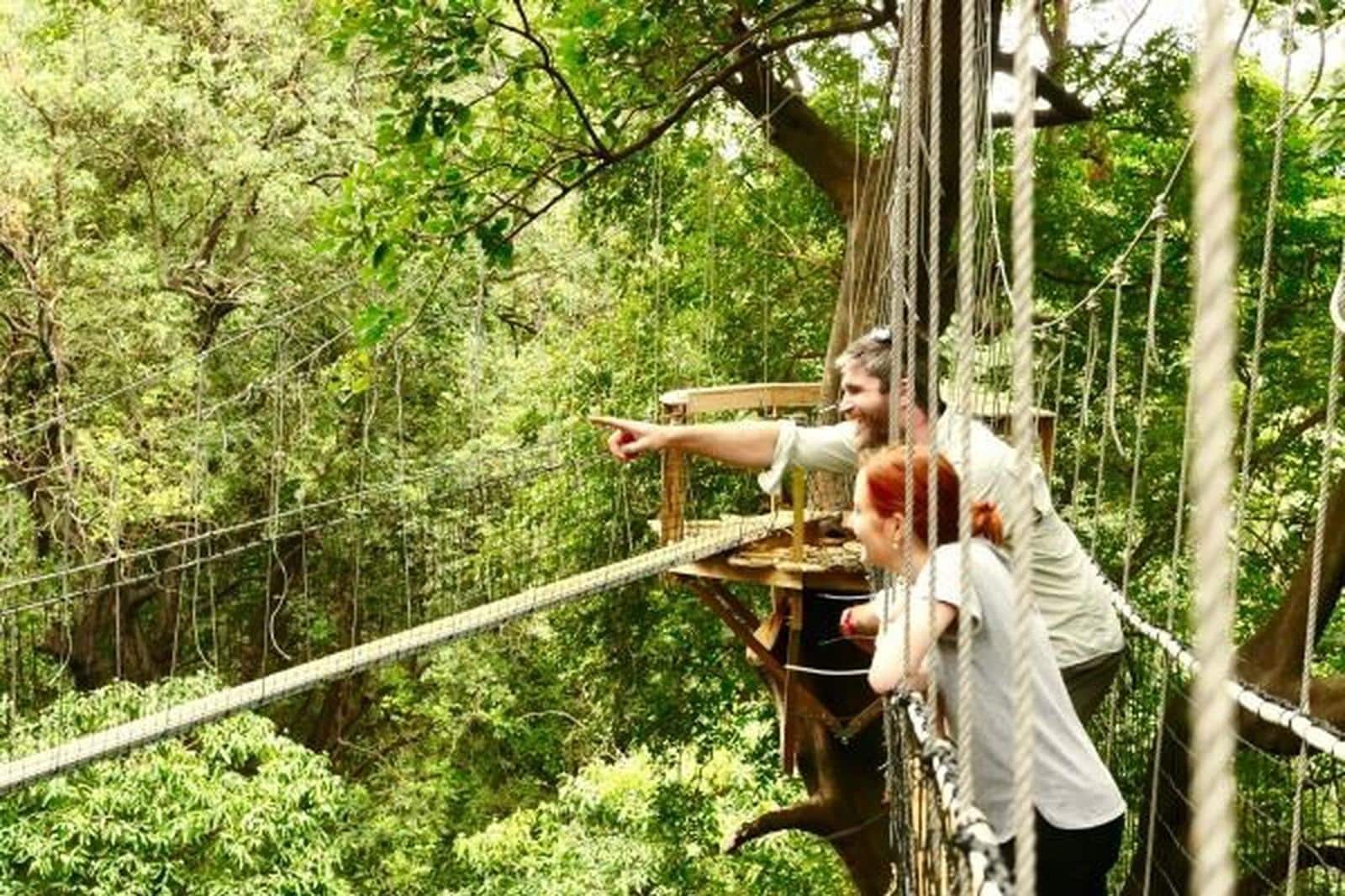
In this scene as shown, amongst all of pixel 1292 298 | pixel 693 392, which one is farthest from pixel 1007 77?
pixel 693 392

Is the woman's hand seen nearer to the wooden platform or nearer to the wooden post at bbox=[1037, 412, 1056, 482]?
the wooden platform

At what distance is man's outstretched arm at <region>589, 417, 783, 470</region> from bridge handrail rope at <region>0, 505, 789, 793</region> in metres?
1.89

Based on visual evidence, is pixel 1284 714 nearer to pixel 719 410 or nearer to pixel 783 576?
pixel 783 576

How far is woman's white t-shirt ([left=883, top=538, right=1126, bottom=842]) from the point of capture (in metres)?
1.25

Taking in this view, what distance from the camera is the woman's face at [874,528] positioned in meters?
1.31

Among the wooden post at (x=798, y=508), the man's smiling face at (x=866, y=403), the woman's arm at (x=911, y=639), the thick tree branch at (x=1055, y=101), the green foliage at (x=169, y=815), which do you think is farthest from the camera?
the thick tree branch at (x=1055, y=101)

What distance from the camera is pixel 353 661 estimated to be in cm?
380

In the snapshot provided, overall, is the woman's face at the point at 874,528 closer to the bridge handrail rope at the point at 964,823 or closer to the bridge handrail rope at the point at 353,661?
the bridge handrail rope at the point at 964,823

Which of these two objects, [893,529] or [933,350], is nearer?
[933,350]

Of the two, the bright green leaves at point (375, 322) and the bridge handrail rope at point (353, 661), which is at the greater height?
the bright green leaves at point (375, 322)

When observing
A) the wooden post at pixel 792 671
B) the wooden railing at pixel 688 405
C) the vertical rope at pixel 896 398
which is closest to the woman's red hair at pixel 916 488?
the vertical rope at pixel 896 398

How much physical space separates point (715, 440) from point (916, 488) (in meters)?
0.79

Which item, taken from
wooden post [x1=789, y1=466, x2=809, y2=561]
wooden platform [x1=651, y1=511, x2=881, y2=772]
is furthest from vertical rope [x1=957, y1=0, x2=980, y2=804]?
wooden platform [x1=651, y1=511, x2=881, y2=772]

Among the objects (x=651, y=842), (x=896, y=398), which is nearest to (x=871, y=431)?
(x=896, y=398)
